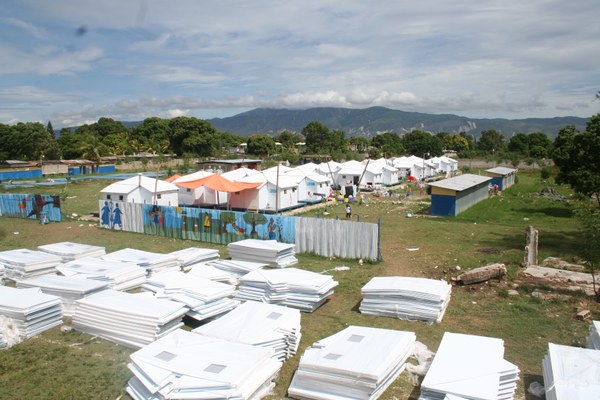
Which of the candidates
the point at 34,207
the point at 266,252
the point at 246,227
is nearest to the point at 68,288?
the point at 266,252

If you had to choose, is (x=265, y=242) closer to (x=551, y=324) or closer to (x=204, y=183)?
(x=551, y=324)

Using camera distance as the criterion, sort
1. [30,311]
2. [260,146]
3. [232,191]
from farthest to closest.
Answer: [260,146]
[232,191]
[30,311]

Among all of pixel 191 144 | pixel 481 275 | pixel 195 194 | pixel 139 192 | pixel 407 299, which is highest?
pixel 191 144

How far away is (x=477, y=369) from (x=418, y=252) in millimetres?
10397

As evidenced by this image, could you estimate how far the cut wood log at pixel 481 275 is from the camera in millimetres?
12997

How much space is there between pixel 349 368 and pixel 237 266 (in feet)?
24.3

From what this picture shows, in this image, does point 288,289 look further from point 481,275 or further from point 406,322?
point 481,275

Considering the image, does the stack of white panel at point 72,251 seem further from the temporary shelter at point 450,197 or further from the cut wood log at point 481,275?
the temporary shelter at point 450,197

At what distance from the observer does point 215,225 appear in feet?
62.4

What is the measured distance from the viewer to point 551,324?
1032cm

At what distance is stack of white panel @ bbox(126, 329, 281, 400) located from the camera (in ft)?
21.5

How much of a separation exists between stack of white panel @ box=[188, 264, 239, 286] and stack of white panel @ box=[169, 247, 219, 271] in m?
1.33

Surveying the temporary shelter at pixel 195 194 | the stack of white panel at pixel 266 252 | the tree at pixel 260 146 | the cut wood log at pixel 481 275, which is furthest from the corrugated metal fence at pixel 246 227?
the tree at pixel 260 146

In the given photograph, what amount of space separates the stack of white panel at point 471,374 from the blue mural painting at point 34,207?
73.6 feet
